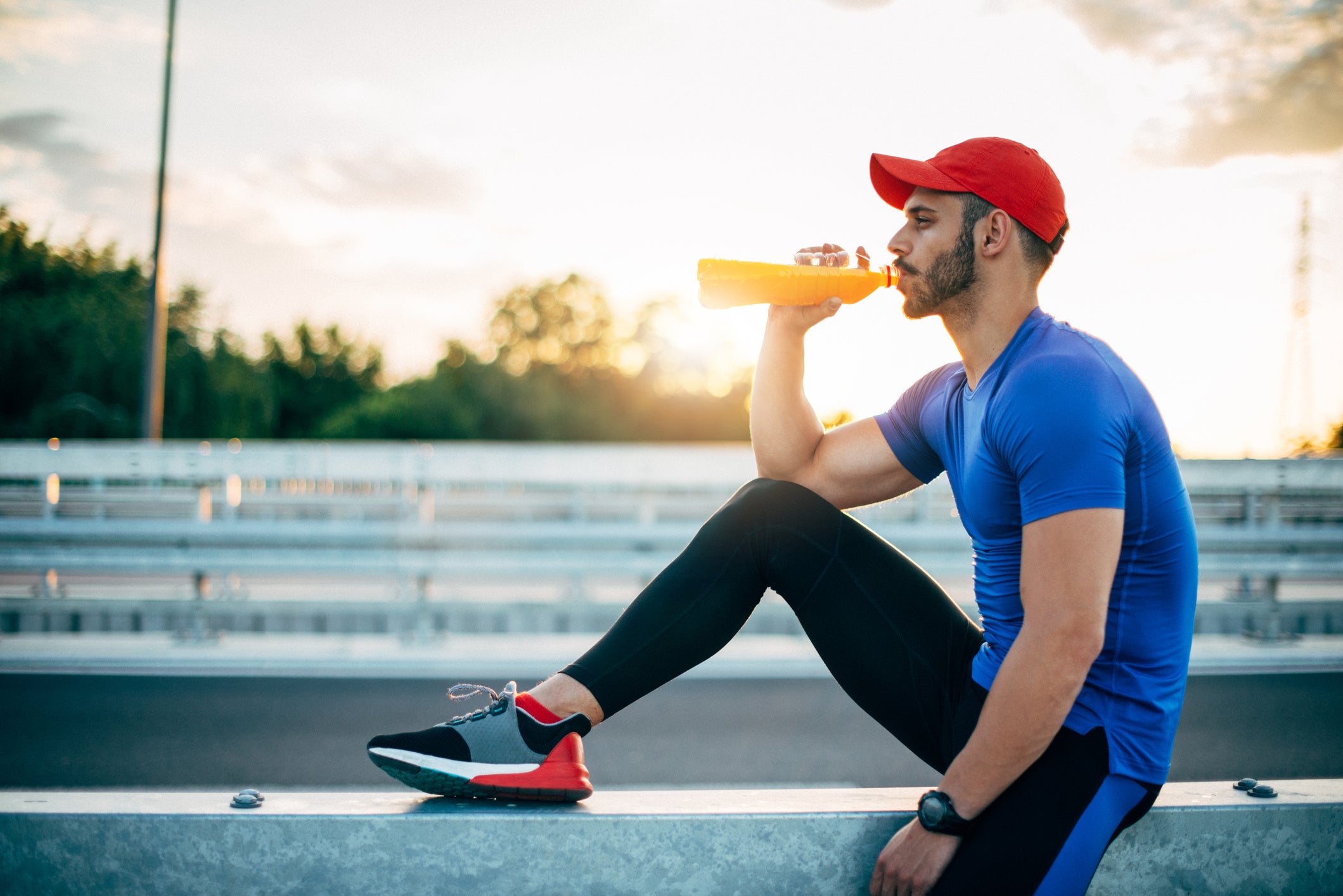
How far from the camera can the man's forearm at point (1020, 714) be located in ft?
5.18

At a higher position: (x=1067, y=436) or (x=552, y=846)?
(x=1067, y=436)

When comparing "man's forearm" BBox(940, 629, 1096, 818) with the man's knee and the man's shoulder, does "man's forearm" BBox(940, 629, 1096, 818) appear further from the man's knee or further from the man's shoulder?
the man's knee

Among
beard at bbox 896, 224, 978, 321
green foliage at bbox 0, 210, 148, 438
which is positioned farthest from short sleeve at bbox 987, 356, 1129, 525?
green foliage at bbox 0, 210, 148, 438

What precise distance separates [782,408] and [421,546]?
3.92 metres

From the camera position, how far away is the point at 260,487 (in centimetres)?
1642

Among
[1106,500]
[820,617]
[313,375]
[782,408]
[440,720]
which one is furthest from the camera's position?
[313,375]

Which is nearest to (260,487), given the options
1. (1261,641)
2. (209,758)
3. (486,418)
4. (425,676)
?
(425,676)

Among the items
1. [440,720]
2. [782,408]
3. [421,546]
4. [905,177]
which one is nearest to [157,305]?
[421,546]

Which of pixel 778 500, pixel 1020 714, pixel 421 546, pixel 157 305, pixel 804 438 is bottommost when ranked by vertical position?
pixel 421 546

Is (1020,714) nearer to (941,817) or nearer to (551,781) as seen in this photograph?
(941,817)

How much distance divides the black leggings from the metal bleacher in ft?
12.7

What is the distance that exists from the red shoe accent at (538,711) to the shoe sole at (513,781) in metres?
0.08

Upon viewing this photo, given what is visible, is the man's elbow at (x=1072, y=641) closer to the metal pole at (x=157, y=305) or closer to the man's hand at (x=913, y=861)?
the man's hand at (x=913, y=861)

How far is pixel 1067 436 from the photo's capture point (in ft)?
5.22
